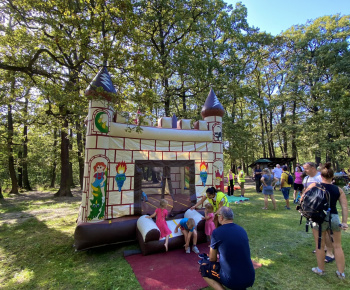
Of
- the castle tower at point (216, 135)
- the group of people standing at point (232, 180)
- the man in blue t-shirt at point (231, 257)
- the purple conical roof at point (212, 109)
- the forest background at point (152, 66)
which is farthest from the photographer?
the group of people standing at point (232, 180)

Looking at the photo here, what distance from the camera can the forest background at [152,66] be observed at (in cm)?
562

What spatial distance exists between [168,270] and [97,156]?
2.94 m

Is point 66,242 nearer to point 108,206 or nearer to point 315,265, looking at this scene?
point 108,206

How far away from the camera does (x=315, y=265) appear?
363cm

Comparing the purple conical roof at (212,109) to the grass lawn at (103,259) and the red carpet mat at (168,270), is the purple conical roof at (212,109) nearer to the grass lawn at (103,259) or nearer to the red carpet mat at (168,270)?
the grass lawn at (103,259)

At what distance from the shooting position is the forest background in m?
5.62

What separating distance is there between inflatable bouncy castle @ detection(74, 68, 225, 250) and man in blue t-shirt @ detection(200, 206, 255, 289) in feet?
7.26

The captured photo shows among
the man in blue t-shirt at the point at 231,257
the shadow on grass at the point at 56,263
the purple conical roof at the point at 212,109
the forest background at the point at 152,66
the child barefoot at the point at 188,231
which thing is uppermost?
the forest background at the point at 152,66

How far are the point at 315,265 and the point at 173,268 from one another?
8.68 ft

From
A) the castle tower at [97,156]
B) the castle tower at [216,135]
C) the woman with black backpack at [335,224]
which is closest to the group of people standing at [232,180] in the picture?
the castle tower at [216,135]

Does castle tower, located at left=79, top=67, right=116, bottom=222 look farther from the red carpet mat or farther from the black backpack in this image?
the black backpack

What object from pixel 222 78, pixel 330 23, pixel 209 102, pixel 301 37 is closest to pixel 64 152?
pixel 209 102

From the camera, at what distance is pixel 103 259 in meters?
4.14

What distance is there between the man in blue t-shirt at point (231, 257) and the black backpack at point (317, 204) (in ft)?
5.36
